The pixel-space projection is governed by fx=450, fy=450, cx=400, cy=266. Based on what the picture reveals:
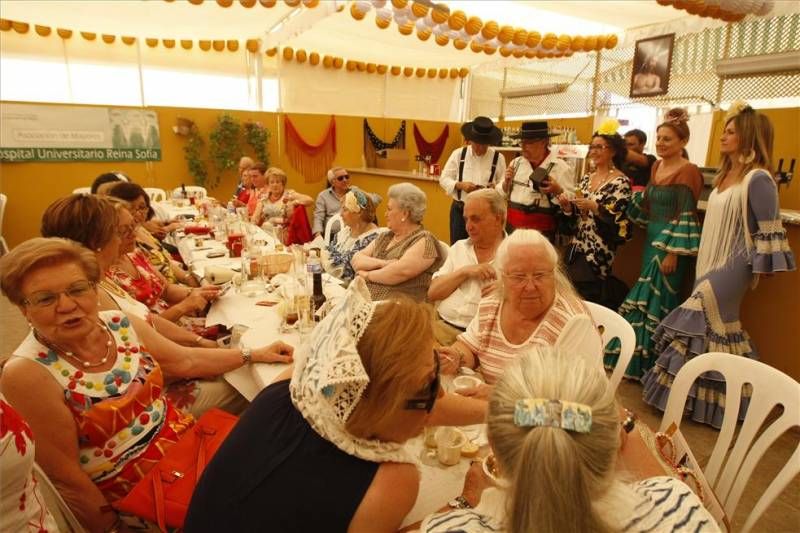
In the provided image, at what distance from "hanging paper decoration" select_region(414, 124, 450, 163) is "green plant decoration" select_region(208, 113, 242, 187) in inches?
158

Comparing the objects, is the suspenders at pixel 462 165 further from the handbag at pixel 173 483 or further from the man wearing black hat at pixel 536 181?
the handbag at pixel 173 483

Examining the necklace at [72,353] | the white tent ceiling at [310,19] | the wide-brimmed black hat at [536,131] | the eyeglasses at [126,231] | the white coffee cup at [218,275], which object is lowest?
the white coffee cup at [218,275]

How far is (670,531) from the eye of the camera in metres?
0.83

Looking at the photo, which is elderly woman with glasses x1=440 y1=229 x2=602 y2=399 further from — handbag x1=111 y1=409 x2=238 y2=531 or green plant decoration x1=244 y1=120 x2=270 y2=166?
green plant decoration x1=244 y1=120 x2=270 y2=166

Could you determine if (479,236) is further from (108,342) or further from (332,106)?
(332,106)

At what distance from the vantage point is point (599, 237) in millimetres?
3492

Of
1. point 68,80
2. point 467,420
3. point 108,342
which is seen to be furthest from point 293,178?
point 467,420

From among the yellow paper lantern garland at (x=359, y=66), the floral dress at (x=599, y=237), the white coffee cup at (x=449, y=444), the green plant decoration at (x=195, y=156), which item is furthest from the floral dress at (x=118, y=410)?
the yellow paper lantern garland at (x=359, y=66)

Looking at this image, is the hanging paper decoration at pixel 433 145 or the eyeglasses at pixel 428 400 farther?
the hanging paper decoration at pixel 433 145

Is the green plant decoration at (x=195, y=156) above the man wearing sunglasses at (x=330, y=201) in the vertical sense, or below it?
above

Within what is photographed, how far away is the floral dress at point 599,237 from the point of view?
133 inches

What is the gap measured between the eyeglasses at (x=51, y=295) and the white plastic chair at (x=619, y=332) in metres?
1.89

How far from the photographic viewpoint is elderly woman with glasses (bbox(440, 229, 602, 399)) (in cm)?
177

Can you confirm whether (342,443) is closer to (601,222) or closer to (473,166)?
(601,222)
